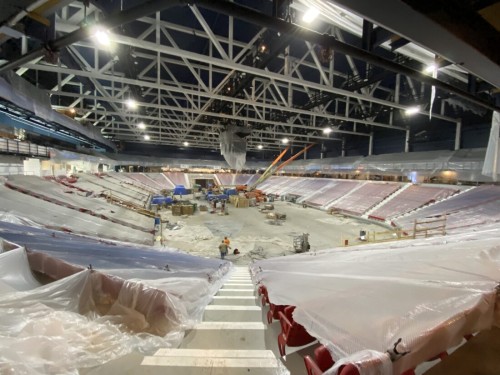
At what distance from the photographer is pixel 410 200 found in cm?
1352

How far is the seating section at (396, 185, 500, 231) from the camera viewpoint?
8984mm

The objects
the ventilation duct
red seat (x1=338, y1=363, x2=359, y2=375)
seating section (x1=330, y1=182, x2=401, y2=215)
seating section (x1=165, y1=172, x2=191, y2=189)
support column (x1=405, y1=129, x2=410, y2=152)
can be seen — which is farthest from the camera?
seating section (x1=165, y1=172, x2=191, y2=189)

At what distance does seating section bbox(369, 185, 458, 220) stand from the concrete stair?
541 inches

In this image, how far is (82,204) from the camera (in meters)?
8.77

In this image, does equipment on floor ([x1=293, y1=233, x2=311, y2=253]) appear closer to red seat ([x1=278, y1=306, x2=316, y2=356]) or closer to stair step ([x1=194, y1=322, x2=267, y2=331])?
stair step ([x1=194, y1=322, x2=267, y2=331])

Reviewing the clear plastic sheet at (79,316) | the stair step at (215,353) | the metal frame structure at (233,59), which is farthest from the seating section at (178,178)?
the stair step at (215,353)

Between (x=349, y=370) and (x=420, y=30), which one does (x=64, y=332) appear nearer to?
(x=349, y=370)

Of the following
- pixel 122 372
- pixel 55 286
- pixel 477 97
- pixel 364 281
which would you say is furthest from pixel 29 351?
pixel 477 97

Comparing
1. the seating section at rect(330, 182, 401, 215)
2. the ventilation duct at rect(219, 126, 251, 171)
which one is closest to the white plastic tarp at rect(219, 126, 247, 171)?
the ventilation duct at rect(219, 126, 251, 171)

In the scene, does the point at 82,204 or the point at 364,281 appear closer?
the point at 364,281

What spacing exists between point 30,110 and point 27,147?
298 inches

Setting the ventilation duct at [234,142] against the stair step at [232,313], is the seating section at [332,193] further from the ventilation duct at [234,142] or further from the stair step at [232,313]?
the stair step at [232,313]

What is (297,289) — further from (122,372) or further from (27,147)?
(27,147)

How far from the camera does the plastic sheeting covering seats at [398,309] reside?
3.17 feet
